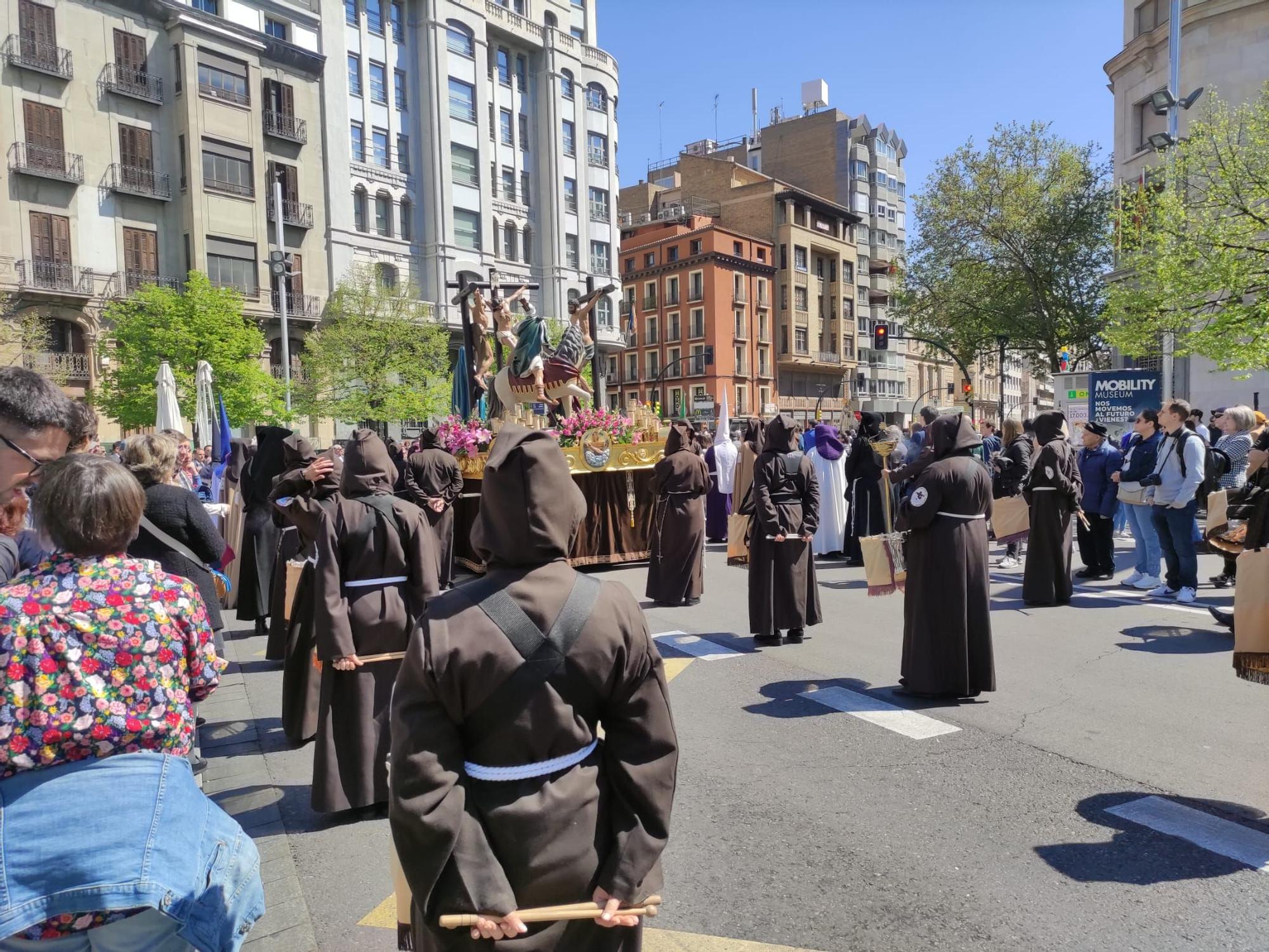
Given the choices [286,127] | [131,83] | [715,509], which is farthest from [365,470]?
[286,127]

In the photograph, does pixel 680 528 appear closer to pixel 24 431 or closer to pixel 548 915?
pixel 24 431

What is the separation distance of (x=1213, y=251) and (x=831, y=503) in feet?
42.8

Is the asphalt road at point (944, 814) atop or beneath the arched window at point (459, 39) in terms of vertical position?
beneath

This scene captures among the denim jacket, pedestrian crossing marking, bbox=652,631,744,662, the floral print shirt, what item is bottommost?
pedestrian crossing marking, bbox=652,631,744,662

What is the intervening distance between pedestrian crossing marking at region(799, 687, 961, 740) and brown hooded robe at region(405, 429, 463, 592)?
556 centimetres

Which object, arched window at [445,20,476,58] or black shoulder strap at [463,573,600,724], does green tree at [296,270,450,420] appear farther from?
black shoulder strap at [463,573,600,724]

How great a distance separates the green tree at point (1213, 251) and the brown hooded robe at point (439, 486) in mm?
17509

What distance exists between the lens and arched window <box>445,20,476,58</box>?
139 feet

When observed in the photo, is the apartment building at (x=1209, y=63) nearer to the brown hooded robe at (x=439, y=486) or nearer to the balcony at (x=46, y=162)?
the brown hooded robe at (x=439, y=486)

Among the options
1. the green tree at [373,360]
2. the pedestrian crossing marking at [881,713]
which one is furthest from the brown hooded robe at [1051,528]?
the green tree at [373,360]

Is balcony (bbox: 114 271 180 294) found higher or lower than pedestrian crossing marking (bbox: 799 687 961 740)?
higher

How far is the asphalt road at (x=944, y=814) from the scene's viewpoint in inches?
140

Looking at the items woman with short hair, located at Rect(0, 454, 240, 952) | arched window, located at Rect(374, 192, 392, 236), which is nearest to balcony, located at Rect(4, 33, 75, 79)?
arched window, located at Rect(374, 192, 392, 236)

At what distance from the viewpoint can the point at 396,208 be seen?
133 ft
